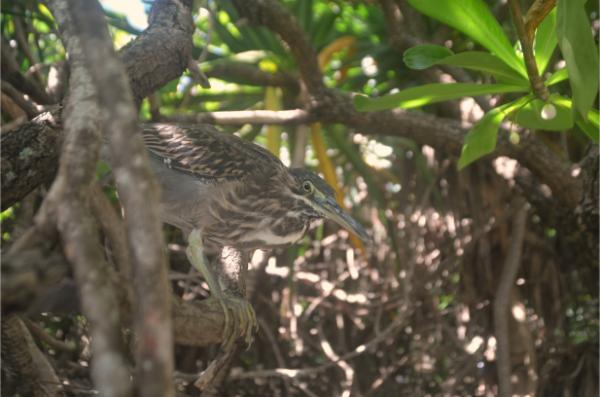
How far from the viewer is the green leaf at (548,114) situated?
1854 mm

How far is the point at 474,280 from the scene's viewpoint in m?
3.25

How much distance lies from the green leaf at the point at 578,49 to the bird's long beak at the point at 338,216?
0.68m

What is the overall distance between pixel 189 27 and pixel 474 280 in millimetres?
1748

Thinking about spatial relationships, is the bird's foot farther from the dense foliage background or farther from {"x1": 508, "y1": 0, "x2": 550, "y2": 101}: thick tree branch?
{"x1": 508, "y1": 0, "x2": 550, "y2": 101}: thick tree branch

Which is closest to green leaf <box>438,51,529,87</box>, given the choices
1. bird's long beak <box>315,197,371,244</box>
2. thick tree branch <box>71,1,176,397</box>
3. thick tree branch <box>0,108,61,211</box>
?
bird's long beak <box>315,197,371,244</box>

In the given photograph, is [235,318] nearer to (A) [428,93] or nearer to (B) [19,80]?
(A) [428,93]

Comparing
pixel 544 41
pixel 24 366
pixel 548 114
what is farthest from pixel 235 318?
pixel 544 41

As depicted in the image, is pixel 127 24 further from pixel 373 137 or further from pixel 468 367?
pixel 468 367

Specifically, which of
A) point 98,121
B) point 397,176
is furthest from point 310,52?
point 98,121

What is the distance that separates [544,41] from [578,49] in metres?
0.40

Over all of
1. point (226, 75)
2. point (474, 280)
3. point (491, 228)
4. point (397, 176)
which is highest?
point (226, 75)

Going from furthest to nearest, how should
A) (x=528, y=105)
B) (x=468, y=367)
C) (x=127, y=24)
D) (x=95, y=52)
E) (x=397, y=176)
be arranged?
(x=397, y=176), (x=468, y=367), (x=127, y=24), (x=528, y=105), (x=95, y=52)

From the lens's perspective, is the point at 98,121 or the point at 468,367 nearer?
the point at 98,121

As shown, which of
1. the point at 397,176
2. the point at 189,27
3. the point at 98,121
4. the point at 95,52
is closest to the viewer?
the point at 95,52
